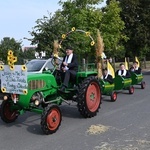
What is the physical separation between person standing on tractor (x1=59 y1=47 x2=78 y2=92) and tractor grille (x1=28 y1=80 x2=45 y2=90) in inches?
28.8

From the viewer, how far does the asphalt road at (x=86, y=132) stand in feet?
19.0

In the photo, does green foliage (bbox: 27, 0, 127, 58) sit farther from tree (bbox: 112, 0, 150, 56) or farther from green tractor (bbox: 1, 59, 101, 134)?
green tractor (bbox: 1, 59, 101, 134)

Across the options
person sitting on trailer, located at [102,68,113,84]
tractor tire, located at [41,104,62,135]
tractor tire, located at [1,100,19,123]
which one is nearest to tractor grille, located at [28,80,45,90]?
tractor tire, located at [41,104,62,135]

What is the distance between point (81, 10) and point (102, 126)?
1791 centimetres

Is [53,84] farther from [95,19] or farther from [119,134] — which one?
[95,19]

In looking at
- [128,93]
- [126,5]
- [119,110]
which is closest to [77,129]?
[119,110]

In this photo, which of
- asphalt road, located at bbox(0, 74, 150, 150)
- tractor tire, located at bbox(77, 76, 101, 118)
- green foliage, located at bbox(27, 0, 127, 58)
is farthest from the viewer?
green foliage, located at bbox(27, 0, 127, 58)

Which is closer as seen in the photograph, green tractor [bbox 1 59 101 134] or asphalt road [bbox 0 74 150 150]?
asphalt road [bbox 0 74 150 150]

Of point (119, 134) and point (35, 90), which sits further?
point (35, 90)

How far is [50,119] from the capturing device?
6.61m

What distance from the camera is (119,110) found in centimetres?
916

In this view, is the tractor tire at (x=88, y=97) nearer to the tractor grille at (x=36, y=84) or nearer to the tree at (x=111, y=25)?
the tractor grille at (x=36, y=84)

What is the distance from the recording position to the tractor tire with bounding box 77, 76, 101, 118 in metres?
7.76

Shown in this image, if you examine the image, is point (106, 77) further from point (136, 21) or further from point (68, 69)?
point (136, 21)
